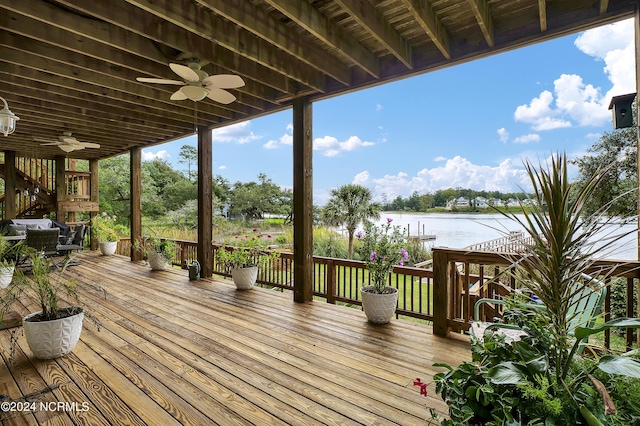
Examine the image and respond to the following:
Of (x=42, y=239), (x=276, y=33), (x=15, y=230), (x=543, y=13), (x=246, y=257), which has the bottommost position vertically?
(x=246, y=257)

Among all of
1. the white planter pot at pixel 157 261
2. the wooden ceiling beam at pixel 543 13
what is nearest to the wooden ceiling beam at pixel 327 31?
the wooden ceiling beam at pixel 543 13

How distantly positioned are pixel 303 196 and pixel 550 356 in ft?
10.9

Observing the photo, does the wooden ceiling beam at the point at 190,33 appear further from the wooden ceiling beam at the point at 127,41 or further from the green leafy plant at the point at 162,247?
the green leafy plant at the point at 162,247

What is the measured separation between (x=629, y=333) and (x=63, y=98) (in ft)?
22.2

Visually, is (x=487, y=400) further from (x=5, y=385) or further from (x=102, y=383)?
(x=5, y=385)

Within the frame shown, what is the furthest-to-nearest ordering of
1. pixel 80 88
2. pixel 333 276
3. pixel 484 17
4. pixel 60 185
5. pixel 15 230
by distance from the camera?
pixel 60 185 < pixel 15 230 < pixel 333 276 < pixel 80 88 < pixel 484 17

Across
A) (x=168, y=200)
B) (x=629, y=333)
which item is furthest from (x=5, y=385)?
(x=168, y=200)

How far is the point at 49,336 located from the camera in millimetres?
2504

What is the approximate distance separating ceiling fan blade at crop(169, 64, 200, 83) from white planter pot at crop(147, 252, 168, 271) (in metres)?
4.43

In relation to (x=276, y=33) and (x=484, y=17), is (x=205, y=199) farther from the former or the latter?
(x=484, y=17)

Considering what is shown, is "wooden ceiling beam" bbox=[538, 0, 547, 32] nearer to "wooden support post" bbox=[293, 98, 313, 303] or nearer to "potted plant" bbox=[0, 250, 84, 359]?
"wooden support post" bbox=[293, 98, 313, 303]

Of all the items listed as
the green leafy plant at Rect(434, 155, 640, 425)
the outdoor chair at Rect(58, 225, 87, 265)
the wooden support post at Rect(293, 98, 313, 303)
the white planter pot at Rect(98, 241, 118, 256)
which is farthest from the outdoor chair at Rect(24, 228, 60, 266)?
the green leafy plant at Rect(434, 155, 640, 425)

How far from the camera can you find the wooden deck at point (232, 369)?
6.19 feet

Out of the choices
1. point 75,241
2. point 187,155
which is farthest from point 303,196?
point 187,155
